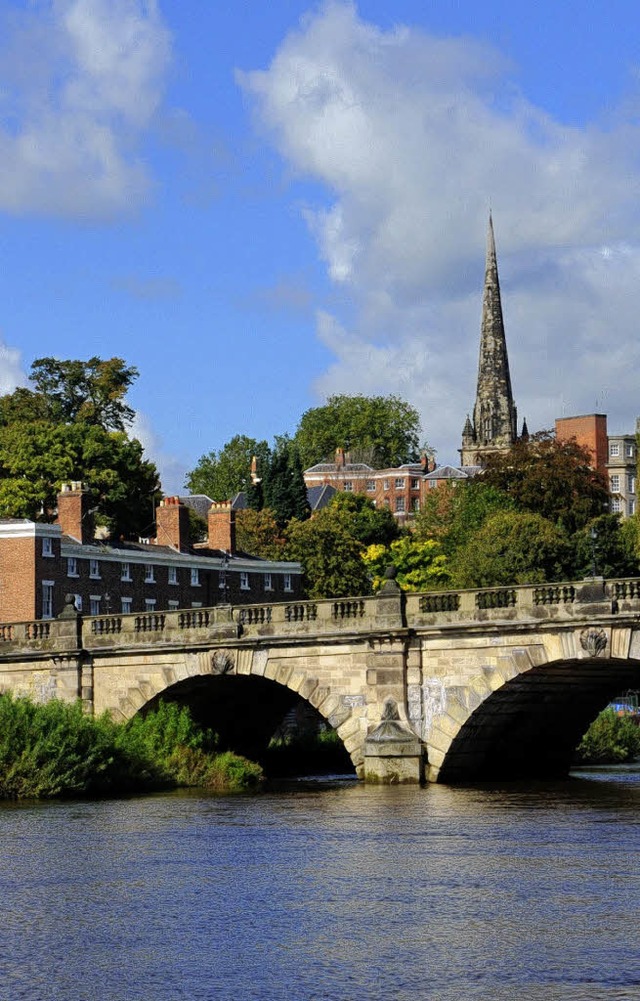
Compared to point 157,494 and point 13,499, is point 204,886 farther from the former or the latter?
point 157,494

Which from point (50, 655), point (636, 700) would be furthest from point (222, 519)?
point (50, 655)

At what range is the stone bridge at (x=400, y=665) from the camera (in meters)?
51.0

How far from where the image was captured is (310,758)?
69438 millimetres

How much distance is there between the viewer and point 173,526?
96.8m

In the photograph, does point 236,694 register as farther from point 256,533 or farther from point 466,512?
point 256,533

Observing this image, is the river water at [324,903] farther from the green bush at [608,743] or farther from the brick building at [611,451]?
the brick building at [611,451]

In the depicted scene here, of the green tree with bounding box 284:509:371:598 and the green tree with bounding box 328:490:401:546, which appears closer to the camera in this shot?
the green tree with bounding box 284:509:371:598

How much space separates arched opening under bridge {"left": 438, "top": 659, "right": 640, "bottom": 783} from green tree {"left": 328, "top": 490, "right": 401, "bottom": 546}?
6686cm

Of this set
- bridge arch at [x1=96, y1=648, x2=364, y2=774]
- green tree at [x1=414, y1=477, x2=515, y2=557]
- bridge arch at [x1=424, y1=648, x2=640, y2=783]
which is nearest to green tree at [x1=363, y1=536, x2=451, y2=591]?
green tree at [x1=414, y1=477, x2=515, y2=557]

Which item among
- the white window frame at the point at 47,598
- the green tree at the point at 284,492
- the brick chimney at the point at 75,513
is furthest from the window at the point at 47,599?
the green tree at the point at 284,492

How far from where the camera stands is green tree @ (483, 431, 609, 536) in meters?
110

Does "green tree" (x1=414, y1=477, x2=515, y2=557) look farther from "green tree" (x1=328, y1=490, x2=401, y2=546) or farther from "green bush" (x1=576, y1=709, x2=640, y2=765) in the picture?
"green bush" (x1=576, y1=709, x2=640, y2=765)

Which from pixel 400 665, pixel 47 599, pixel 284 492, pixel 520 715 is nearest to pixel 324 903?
pixel 400 665

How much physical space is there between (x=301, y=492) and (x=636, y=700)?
45.5 metres
